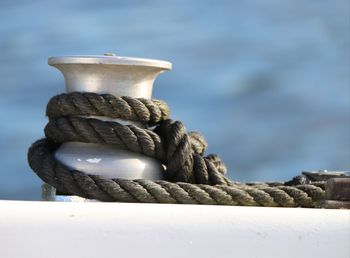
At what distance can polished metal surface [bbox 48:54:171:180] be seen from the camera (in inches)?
79.6

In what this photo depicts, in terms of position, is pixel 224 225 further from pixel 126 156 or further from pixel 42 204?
pixel 126 156

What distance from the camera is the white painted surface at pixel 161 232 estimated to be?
1.48 meters

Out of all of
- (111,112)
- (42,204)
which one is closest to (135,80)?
(111,112)

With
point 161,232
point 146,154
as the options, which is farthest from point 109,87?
point 161,232

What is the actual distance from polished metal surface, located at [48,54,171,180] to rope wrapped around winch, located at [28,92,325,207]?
0.03m

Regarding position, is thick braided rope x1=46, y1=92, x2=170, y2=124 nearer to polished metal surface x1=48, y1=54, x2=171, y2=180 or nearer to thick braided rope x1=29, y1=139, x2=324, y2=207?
polished metal surface x1=48, y1=54, x2=171, y2=180

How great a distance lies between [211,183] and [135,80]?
0.32 m

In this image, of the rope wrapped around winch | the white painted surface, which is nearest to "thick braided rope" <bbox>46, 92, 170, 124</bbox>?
the rope wrapped around winch

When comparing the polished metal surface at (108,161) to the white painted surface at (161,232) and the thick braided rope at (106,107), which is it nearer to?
the thick braided rope at (106,107)

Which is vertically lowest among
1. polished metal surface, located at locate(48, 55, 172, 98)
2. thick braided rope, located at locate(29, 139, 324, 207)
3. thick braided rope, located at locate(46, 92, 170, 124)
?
thick braided rope, located at locate(29, 139, 324, 207)

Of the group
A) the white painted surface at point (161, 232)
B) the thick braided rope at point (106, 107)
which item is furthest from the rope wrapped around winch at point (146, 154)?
the white painted surface at point (161, 232)

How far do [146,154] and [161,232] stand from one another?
0.59m

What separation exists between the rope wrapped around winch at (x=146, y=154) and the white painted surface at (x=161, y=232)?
0.94 ft

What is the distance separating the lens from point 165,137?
7.00 ft
